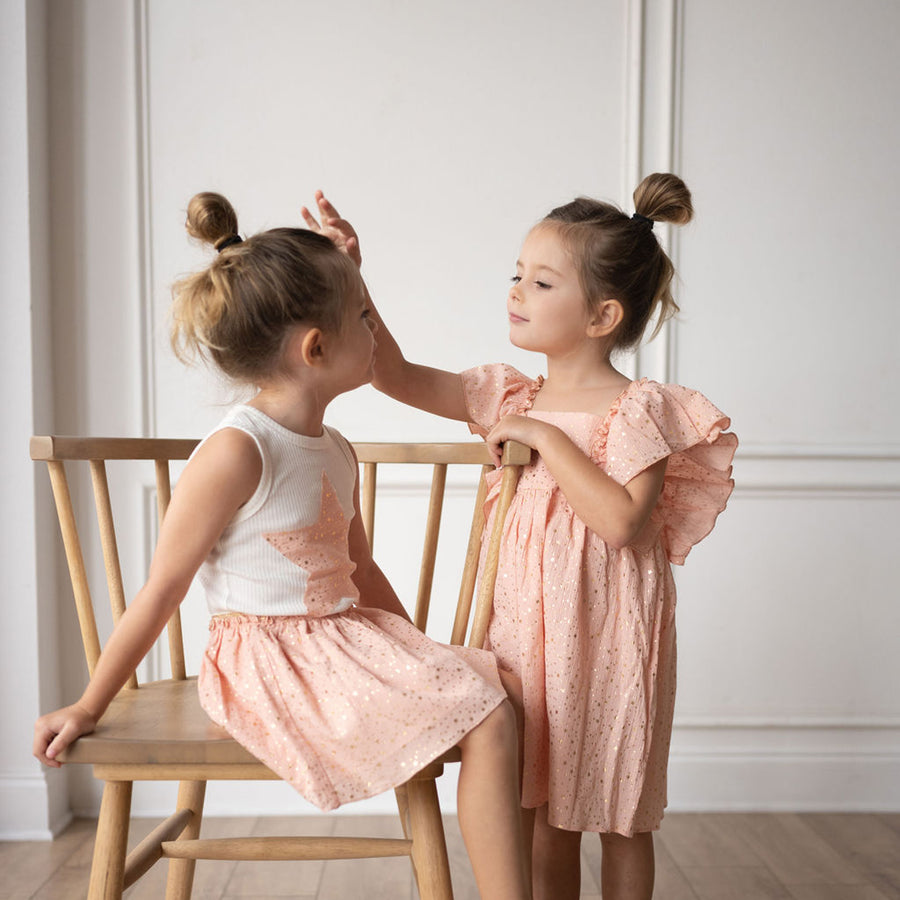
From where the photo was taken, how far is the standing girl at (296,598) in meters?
0.92

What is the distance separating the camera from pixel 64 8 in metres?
1.94

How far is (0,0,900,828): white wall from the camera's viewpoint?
6.42 feet

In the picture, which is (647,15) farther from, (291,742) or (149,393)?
(291,742)

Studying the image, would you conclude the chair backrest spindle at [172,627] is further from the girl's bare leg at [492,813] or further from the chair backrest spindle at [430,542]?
the girl's bare leg at [492,813]

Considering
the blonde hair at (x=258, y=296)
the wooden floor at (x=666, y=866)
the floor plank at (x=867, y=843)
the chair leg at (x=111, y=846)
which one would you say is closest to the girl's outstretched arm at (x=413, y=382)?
the blonde hair at (x=258, y=296)

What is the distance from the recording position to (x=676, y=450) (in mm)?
1202

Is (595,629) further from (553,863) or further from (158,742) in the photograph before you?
(158,742)

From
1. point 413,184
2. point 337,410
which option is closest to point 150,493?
point 337,410

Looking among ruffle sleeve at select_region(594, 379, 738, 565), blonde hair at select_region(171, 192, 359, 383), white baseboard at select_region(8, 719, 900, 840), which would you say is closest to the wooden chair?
ruffle sleeve at select_region(594, 379, 738, 565)

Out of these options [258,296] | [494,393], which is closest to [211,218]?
[258,296]

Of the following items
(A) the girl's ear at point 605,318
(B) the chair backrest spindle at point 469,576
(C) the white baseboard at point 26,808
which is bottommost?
(C) the white baseboard at point 26,808

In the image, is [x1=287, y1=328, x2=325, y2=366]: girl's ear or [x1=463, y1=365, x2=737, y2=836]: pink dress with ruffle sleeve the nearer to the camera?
[x1=287, y1=328, x2=325, y2=366]: girl's ear

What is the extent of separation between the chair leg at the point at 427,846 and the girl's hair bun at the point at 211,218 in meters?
0.61

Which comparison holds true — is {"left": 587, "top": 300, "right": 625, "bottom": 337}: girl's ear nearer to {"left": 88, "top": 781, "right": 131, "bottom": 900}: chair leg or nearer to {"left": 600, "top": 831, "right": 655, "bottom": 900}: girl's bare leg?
{"left": 600, "top": 831, "right": 655, "bottom": 900}: girl's bare leg
